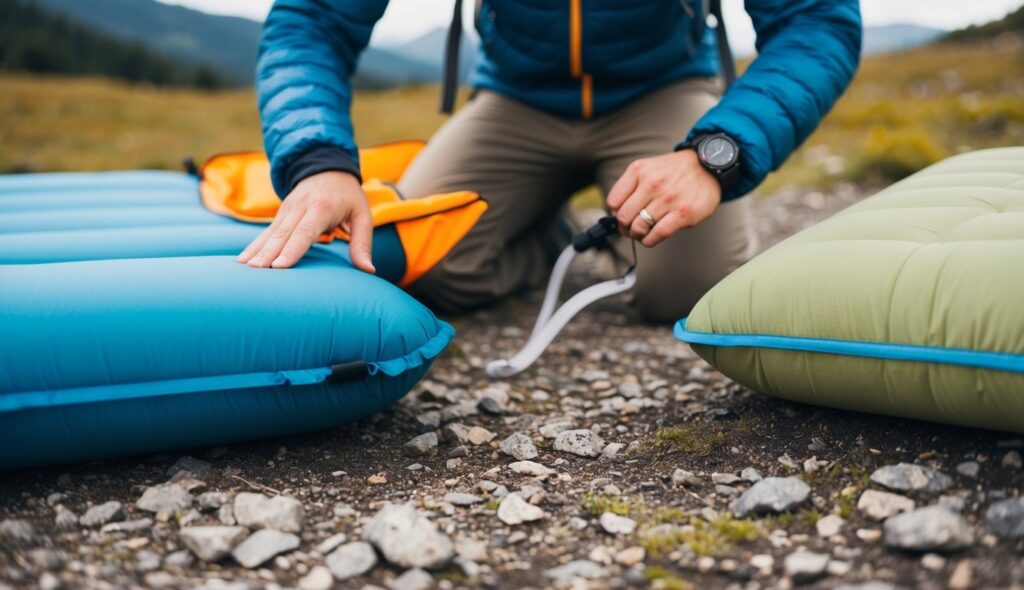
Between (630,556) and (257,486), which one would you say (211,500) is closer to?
(257,486)

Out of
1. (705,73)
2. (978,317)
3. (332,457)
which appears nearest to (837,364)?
(978,317)

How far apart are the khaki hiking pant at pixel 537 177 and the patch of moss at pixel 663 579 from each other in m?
1.80

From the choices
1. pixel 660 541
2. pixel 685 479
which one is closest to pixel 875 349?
pixel 685 479

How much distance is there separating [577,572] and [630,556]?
0.12 meters

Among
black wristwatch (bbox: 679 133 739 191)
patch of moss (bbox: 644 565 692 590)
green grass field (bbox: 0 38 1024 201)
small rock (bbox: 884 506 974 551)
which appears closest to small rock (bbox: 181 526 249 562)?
patch of moss (bbox: 644 565 692 590)

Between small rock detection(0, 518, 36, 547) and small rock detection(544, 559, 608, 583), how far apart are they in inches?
39.3

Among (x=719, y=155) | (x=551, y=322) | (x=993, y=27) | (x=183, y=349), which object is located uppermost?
(x=993, y=27)

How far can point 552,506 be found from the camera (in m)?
1.78

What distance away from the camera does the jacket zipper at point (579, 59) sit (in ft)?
10.0

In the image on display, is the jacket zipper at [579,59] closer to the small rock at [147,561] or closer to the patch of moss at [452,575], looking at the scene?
the patch of moss at [452,575]

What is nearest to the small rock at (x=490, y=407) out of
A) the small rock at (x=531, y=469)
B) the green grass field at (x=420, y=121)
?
the small rock at (x=531, y=469)

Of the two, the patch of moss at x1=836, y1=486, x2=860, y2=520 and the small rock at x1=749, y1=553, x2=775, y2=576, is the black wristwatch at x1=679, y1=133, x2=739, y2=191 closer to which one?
the patch of moss at x1=836, y1=486, x2=860, y2=520

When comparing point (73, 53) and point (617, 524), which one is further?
point (73, 53)

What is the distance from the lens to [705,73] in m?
3.58
